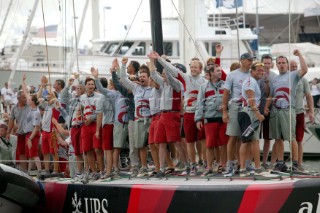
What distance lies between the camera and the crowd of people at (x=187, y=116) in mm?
14094

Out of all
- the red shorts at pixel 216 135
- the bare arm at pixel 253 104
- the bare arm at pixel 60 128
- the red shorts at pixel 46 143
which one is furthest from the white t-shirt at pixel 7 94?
the bare arm at pixel 253 104

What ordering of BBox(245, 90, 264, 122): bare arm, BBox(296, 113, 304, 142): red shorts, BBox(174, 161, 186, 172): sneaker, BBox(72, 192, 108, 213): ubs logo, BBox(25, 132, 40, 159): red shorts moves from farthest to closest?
1. BBox(25, 132, 40, 159): red shorts
2. BBox(174, 161, 186, 172): sneaker
3. BBox(72, 192, 108, 213): ubs logo
4. BBox(296, 113, 304, 142): red shorts
5. BBox(245, 90, 264, 122): bare arm

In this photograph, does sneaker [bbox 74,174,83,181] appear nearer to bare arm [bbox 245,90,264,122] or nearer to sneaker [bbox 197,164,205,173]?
sneaker [bbox 197,164,205,173]

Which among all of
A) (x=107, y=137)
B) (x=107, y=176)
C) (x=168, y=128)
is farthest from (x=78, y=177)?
(x=168, y=128)

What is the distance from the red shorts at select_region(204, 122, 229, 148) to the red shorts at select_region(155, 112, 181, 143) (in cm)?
52

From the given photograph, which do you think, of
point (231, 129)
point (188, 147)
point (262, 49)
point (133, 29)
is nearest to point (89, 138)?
point (188, 147)

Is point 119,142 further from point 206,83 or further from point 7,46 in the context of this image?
point 7,46

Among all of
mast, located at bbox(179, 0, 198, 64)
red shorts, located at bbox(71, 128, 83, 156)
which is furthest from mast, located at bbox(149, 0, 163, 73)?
mast, located at bbox(179, 0, 198, 64)

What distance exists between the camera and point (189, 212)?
13.8 meters

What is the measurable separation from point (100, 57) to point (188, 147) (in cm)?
1977

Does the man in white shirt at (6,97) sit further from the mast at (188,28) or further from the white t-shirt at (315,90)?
the white t-shirt at (315,90)

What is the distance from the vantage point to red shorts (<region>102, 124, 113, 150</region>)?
1563cm

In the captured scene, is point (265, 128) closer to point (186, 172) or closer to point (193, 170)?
point (193, 170)

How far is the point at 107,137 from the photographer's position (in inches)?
616
